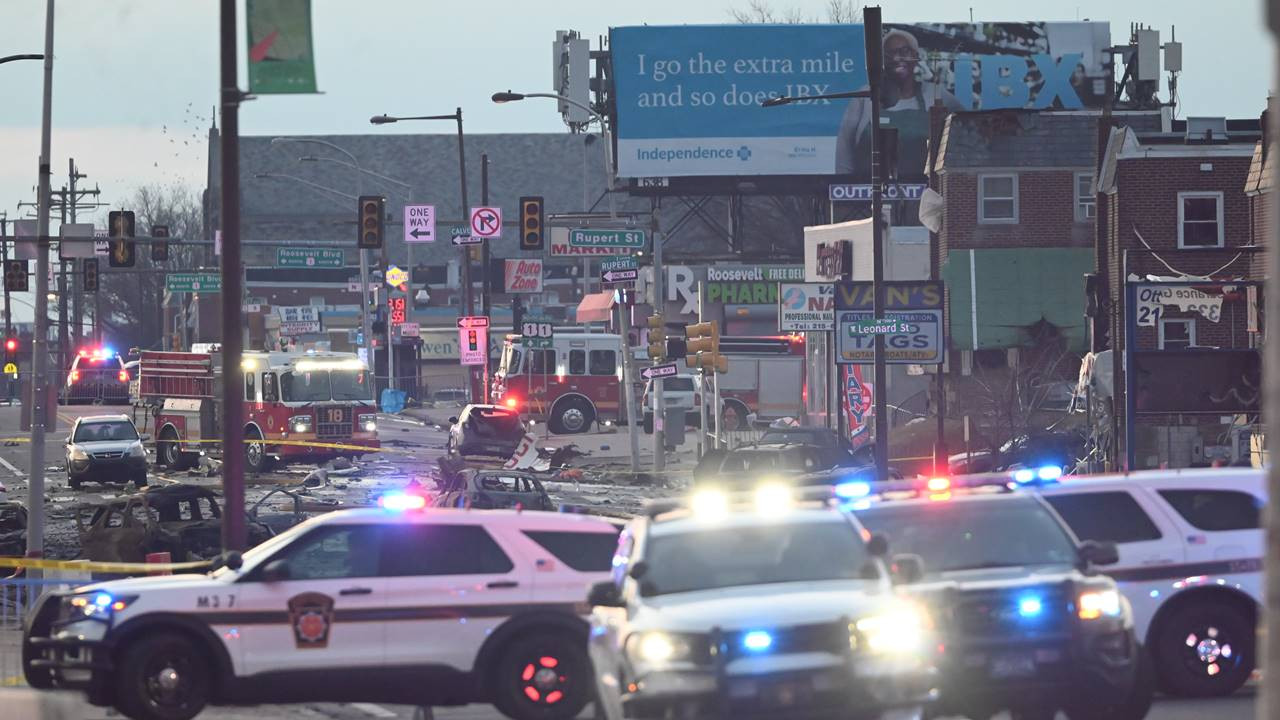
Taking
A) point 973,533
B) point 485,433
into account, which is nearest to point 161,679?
point 973,533

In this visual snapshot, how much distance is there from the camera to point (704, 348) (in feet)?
131

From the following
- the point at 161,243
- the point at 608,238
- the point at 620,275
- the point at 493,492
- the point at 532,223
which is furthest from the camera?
the point at 161,243

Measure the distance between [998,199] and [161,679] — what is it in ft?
136

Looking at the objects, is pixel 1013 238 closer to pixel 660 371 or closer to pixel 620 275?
pixel 660 371

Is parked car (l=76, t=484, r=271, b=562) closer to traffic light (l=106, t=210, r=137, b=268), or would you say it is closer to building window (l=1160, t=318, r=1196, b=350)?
traffic light (l=106, t=210, r=137, b=268)

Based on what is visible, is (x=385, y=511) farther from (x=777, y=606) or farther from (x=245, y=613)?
(x=777, y=606)

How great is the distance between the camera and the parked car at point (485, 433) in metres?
47.8

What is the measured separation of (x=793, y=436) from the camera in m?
38.2

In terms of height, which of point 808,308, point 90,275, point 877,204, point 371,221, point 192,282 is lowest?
point 808,308

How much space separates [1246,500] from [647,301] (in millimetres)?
68282

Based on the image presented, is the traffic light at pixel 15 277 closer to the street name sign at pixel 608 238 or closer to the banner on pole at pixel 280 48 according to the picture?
the street name sign at pixel 608 238

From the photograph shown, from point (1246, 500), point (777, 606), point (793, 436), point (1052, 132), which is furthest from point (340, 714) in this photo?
point (1052, 132)

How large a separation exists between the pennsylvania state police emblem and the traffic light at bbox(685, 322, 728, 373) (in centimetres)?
2569

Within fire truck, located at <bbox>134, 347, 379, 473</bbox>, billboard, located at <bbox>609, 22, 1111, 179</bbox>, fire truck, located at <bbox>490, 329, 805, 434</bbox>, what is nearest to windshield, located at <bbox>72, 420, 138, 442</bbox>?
fire truck, located at <bbox>134, 347, 379, 473</bbox>
